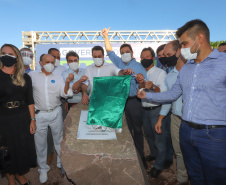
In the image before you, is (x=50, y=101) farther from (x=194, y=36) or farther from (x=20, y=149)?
(x=194, y=36)

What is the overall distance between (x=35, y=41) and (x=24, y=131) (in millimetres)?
9639

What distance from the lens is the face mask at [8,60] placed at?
6.89 ft

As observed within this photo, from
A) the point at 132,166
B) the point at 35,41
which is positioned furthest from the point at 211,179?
the point at 35,41

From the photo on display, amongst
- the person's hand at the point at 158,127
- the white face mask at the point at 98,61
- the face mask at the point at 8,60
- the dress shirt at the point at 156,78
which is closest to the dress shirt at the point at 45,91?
the face mask at the point at 8,60

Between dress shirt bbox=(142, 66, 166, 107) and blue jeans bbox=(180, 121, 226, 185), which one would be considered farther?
dress shirt bbox=(142, 66, 166, 107)

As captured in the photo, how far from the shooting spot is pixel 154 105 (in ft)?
8.71

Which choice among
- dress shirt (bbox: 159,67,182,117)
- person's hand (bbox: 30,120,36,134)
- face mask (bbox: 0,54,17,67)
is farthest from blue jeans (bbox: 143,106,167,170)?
face mask (bbox: 0,54,17,67)

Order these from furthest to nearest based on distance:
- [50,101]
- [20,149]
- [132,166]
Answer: [50,101] → [20,149] → [132,166]

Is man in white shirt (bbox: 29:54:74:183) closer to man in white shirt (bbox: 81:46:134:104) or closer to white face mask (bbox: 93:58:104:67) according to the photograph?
man in white shirt (bbox: 81:46:134:104)

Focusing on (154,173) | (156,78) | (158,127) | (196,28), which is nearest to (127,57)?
(156,78)

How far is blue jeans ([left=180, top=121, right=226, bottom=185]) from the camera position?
4.78 ft

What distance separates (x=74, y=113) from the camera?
2250 mm

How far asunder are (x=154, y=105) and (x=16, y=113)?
213 centimetres

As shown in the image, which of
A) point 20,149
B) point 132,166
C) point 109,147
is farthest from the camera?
point 20,149
